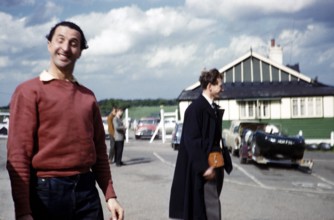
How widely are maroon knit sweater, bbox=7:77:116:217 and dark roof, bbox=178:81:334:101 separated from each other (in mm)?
33677

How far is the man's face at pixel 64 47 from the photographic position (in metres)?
3.07

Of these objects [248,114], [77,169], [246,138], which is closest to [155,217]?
[77,169]

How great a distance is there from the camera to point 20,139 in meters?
2.80

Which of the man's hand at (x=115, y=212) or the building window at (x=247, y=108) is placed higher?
the building window at (x=247, y=108)

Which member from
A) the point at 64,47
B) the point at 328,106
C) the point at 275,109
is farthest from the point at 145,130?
the point at 64,47

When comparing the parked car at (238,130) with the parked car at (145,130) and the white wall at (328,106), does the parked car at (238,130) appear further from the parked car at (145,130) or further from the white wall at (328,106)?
the white wall at (328,106)

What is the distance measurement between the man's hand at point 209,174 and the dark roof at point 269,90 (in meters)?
31.4

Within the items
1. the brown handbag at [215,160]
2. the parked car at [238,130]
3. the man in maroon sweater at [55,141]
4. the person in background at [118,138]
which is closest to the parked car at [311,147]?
the parked car at [238,130]

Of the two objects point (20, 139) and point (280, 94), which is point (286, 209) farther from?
point (280, 94)

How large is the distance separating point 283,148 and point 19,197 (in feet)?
46.7

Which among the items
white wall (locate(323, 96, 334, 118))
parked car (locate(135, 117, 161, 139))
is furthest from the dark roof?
parked car (locate(135, 117, 161, 139))

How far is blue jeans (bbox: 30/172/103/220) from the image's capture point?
289 cm

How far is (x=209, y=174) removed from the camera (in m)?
5.25

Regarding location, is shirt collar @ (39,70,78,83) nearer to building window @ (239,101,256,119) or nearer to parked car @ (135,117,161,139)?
parked car @ (135,117,161,139)
